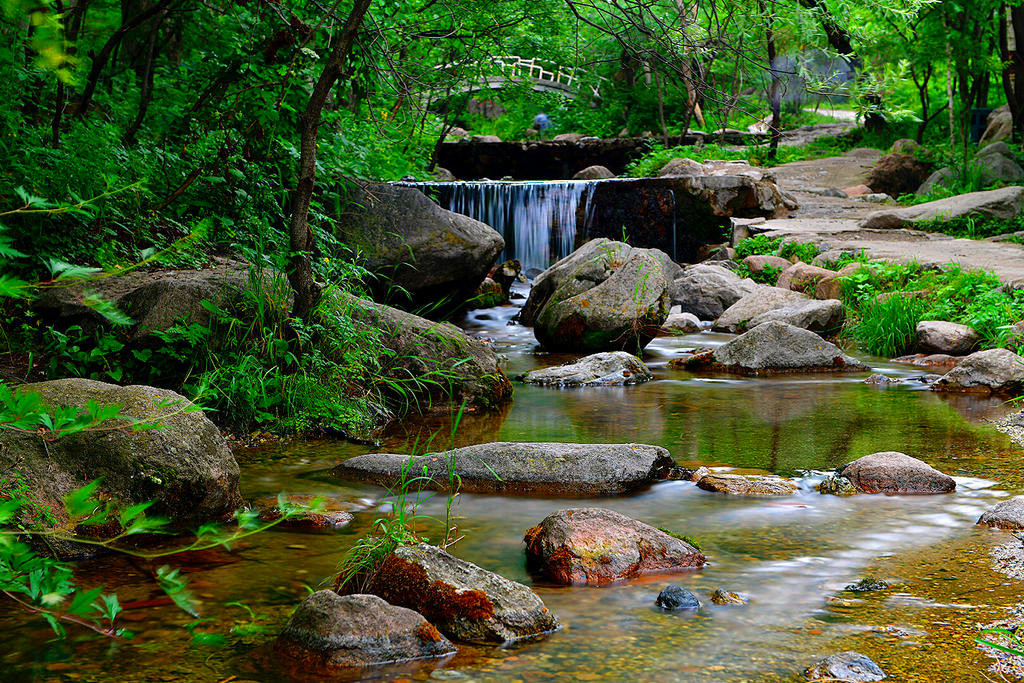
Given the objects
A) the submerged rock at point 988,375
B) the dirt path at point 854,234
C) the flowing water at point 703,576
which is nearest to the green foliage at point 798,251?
the dirt path at point 854,234

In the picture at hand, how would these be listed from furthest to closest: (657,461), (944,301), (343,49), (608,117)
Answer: (608,117), (944,301), (343,49), (657,461)

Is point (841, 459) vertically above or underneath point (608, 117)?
underneath

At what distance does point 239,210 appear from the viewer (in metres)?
7.23

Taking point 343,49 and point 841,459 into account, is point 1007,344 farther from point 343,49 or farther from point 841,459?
point 343,49

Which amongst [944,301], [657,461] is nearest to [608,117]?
[944,301]

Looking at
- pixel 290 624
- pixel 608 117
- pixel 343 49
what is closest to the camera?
pixel 290 624

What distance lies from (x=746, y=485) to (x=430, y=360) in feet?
9.23

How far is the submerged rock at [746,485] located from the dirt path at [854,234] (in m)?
6.49

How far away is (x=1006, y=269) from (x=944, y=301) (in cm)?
162

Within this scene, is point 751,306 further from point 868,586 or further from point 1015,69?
point 1015,69

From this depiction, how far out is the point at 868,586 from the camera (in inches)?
132

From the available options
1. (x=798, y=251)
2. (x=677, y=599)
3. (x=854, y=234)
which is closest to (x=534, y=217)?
(x=798, y=251)

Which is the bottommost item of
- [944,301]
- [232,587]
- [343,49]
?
[232,587]

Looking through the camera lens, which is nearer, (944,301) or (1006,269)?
(944,301)
